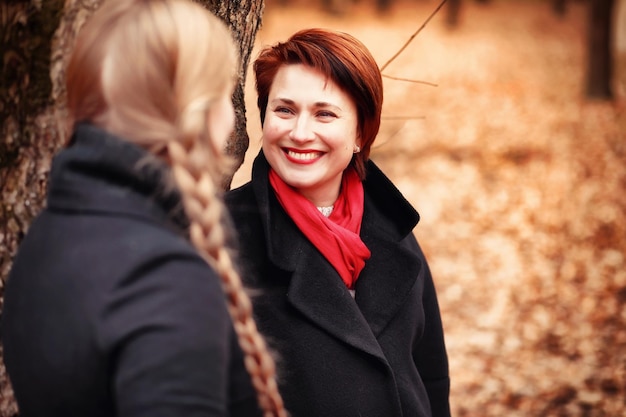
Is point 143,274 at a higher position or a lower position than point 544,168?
higher

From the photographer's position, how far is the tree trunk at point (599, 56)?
12828 millimetres

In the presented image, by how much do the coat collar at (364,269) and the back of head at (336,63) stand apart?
0.29 meters

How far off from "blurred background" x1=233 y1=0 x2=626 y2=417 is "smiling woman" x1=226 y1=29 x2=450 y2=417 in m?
0.62

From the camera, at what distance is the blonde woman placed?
1.33 m

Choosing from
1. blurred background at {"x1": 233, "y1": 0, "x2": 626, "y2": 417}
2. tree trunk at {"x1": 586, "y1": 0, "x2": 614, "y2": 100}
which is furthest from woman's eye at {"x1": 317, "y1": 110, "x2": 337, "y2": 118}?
tree trunk at {"x1": 586, "y1": 0, "x2": 614, "y2": 100}

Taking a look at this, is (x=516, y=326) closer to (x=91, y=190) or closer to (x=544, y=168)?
(x=544, y=168)

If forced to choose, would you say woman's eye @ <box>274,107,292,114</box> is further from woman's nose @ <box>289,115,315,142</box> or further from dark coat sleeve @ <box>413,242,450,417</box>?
dark coat sleeve @ <box>413,242,450,417</box>

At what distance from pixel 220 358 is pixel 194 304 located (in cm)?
12

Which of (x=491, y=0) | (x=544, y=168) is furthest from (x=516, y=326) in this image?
(x=491, y=0)

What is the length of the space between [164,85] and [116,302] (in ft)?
1.40

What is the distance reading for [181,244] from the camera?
140cm

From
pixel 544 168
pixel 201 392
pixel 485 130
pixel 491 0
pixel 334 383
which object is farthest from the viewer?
pixel 491 0

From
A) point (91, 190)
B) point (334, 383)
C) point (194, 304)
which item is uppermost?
point (91, 190)

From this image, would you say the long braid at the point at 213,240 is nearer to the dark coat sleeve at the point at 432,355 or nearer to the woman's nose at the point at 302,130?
the woman's nose at the point at 302,130
